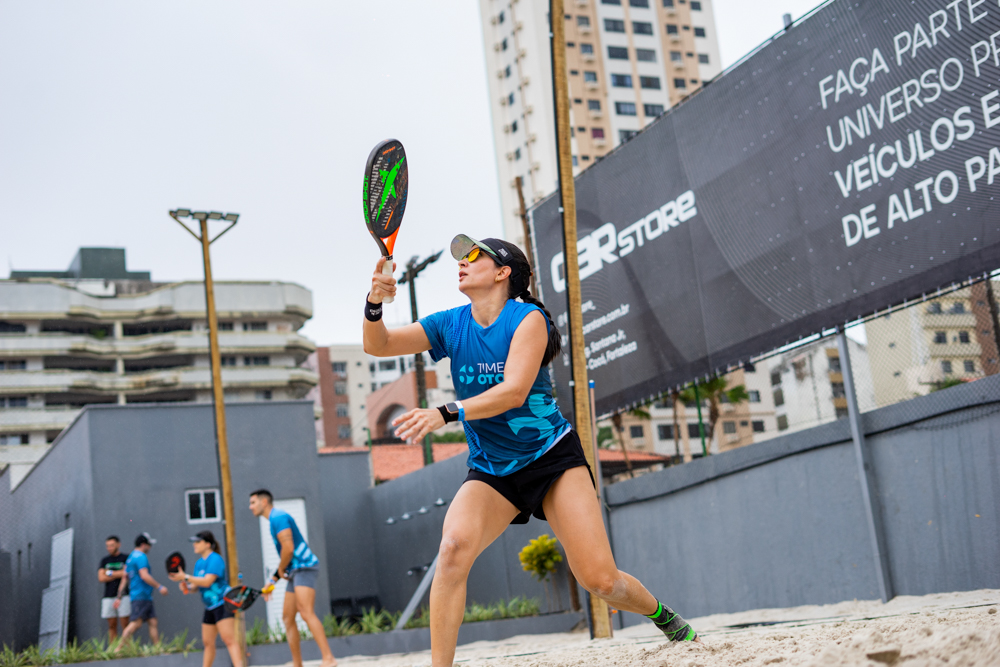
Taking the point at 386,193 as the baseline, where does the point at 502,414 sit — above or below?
below

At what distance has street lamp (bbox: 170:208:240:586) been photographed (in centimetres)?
1633

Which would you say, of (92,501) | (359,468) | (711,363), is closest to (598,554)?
(711,363)

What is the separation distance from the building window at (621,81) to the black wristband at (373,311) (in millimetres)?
69204

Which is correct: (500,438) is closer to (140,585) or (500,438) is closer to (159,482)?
(140,585)

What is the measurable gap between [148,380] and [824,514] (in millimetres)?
67592

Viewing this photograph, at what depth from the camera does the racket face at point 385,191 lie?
4.04 meters

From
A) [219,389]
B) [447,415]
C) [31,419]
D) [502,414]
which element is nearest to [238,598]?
[502,414]

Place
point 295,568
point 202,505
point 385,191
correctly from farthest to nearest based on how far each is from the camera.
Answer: point 202,505 < point 295,568 < point 385,191

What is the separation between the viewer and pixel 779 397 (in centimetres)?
1316

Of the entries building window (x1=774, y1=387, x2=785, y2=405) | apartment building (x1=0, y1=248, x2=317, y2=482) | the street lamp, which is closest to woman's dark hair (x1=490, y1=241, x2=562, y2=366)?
building window (x1=774, y1=387, x2=785, y2=405)

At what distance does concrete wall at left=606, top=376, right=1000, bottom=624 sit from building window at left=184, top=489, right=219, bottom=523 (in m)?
10.1

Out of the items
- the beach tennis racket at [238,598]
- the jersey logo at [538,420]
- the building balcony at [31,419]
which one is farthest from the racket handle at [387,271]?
the building balcony at [31,419]

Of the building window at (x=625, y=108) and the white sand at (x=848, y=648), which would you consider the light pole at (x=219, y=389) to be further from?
the building window at (x=625, y=108)

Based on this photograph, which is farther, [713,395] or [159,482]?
[713,395]
